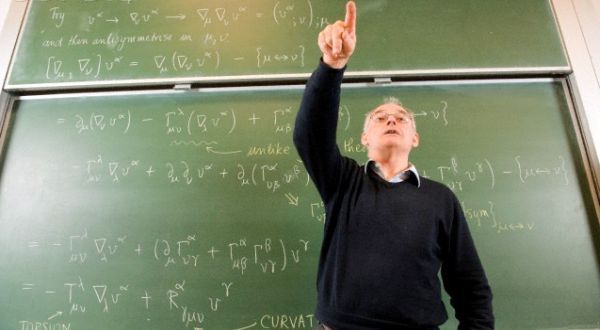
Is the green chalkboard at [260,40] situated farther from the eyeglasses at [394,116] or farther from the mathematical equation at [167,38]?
the eyeglasses at [394,116]

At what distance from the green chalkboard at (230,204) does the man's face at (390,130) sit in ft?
1.09

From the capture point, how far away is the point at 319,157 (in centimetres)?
100

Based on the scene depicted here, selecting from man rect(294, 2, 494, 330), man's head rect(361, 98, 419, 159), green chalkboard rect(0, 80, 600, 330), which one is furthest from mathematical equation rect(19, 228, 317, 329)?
man's head rect(361, 98, 419, 159)

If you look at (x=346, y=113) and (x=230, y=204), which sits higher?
(x=346, y=113)

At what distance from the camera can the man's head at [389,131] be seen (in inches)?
46.8

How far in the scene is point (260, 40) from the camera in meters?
1.74

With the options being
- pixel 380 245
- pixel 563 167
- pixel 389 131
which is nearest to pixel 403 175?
pixel 389 131

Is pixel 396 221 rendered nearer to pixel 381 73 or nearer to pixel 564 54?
pixel 381 73

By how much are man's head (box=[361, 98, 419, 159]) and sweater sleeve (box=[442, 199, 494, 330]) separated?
1.04ft

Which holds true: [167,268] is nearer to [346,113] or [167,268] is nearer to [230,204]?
[230,204]

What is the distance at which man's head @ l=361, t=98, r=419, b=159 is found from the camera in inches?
46.8

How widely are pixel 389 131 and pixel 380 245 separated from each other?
0.45 meters

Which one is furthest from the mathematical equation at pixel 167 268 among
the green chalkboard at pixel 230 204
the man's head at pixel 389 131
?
the man's head at pixel 389 131

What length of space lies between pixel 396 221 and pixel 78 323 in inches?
60.3
